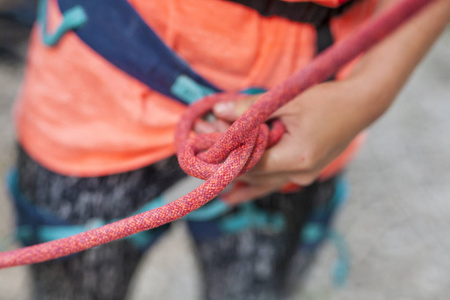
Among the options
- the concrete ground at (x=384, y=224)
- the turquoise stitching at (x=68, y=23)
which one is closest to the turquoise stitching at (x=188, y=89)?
the turquoise stitching at (x=68, y=23)

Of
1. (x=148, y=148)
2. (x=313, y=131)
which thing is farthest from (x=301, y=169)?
(x=148, y=148)

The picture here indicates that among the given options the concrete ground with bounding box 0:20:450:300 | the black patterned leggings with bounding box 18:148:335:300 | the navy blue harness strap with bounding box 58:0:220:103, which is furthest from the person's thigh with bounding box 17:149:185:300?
the concrete ground with bounding box 0:20:450:300

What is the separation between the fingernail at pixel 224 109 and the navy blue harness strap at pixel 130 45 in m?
0.05

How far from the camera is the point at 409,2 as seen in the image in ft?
0.92

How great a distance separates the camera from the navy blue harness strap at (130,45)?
444 millimetres

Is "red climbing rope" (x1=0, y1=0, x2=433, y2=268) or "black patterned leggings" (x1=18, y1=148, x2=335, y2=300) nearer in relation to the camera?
"red climbing rope" (x1=0, y1=0, x2=433, y2=268)

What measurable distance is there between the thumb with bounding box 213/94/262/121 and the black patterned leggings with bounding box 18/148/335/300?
123mm

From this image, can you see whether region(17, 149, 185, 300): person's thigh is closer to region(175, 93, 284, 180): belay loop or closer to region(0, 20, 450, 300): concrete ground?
region(175, 93, 284, 180): belay loop

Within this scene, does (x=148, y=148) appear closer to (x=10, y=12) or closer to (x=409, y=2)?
(x=409, y=2)

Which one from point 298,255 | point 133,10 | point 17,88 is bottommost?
point 17,88

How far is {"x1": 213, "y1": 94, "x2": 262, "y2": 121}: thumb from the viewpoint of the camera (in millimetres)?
421

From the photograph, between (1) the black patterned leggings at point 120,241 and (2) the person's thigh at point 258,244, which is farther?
(2) the person's thigh at point 258,244

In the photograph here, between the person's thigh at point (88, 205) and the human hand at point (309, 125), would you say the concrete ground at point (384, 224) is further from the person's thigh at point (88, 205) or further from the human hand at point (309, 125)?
the human hand at point (309, 125)

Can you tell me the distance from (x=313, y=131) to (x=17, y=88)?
1.31 meters
